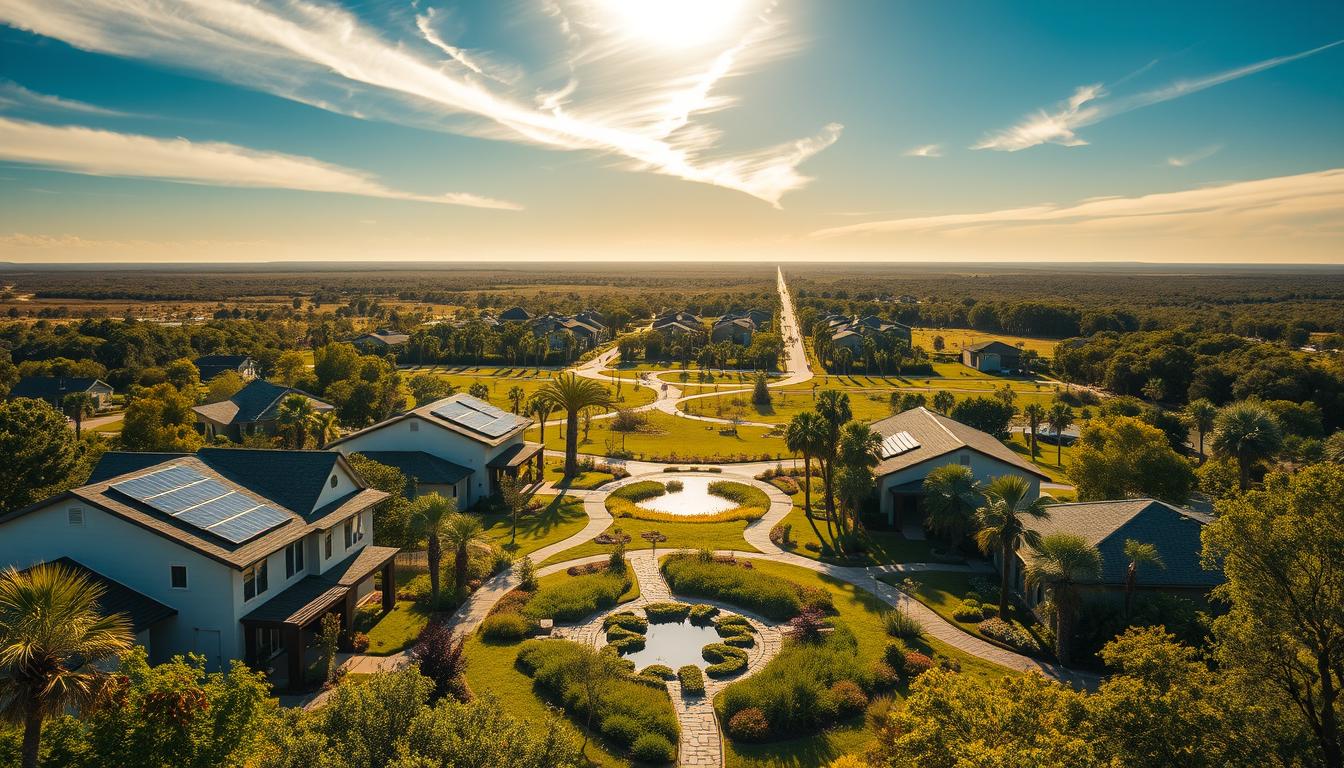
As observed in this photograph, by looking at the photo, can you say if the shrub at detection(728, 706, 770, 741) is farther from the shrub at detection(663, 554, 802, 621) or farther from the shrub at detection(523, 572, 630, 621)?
the shrub at detection(523, 572, 630, 621)

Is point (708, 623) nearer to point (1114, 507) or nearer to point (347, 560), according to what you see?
point (347, 560)

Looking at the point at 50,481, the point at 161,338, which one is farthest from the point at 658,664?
the point at 161,338

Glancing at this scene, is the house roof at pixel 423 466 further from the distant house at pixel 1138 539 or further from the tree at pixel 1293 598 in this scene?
the tree at pixel 1293 598

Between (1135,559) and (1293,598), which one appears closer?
(1293,598)

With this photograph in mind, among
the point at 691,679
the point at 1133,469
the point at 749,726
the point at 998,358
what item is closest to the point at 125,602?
the point at 691,679

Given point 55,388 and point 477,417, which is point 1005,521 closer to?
point 477,417

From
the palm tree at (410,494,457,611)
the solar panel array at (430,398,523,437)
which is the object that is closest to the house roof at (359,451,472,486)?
the solar panel array at (430,398,523,437)

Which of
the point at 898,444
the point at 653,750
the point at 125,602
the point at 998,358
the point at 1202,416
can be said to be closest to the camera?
the point at 653,750
